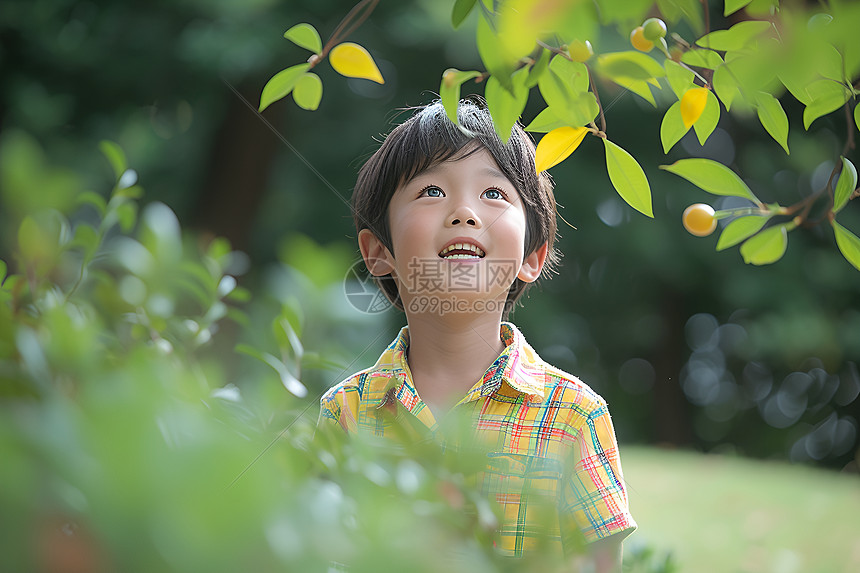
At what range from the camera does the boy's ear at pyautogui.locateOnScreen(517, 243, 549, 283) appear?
126 centimetres

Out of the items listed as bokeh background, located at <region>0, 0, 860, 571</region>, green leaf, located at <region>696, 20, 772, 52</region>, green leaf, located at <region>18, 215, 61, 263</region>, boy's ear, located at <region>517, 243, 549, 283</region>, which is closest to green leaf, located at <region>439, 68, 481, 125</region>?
green leaf, located at <region>696, 20, 772, 52</region>

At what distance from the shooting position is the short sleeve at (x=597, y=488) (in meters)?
0.96

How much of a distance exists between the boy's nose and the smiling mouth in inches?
1.2

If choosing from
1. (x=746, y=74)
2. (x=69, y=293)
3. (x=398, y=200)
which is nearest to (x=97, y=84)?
(x=398, y=200)

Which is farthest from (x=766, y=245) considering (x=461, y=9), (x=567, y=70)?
(x=461, y=9)

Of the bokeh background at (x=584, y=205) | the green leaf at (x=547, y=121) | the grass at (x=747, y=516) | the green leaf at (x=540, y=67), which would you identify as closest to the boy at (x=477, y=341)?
the green leaf at (x=547, y=121)

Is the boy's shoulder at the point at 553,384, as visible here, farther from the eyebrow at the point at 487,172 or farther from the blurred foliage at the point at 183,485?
the blurred foliage at the point at 183,485

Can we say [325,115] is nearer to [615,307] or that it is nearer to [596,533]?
[615,307]

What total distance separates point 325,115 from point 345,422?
17.8 feet

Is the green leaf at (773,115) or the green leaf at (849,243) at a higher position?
the green leaf at (773,115)

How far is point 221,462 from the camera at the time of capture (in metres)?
0.24

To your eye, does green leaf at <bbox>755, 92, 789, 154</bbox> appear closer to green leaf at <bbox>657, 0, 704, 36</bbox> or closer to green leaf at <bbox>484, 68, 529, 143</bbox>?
green leaf at <bbox>657, 0, 704, 36</bbox>

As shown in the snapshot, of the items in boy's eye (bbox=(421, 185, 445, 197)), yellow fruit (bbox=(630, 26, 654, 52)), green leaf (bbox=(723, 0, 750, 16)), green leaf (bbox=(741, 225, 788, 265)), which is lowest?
boy's eye (bbox=(421, 185, 445, 197))

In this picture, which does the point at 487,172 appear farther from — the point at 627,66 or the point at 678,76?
the point at 627,66
